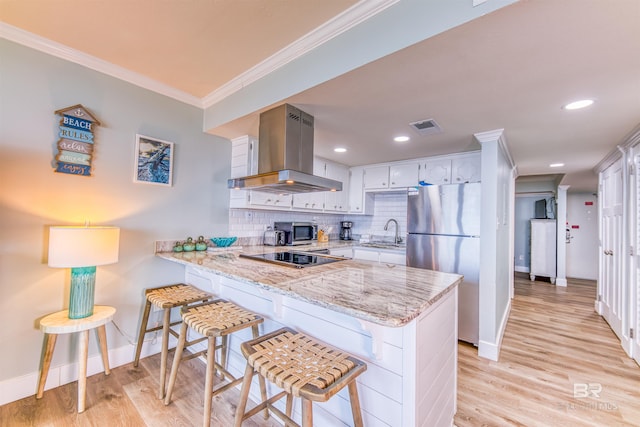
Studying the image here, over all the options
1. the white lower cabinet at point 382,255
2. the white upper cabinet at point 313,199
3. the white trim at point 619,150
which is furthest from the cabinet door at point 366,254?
the white trim at point 619,150

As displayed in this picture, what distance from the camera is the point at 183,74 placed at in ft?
7.36

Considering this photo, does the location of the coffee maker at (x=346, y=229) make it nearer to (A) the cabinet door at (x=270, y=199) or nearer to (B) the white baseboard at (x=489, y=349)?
(A) the cabinet door at (x=270, y=199)

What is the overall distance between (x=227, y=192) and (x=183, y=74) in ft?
4.07

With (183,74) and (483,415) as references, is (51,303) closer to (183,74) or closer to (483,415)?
(183,74)

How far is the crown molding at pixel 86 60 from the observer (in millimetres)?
1775

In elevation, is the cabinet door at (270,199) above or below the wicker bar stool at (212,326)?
above

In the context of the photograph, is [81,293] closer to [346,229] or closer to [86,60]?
[86,60]

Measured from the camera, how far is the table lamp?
1.70 metres

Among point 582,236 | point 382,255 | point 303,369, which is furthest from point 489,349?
point 582,236

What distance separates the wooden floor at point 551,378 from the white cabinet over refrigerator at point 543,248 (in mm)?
2498

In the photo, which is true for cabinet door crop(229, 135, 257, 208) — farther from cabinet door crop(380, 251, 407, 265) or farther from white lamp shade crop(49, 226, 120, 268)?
cabinet door crop(380, 251, 407, 265)

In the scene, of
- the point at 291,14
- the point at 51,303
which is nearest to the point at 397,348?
the point at 291,14

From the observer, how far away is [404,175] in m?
3.85

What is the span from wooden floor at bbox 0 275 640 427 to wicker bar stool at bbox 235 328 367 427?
2.49 ft
